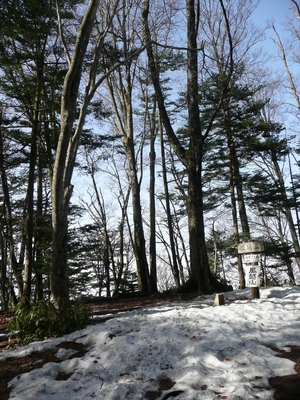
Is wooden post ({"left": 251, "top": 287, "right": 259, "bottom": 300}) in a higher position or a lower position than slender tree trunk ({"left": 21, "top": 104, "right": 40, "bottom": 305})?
lower

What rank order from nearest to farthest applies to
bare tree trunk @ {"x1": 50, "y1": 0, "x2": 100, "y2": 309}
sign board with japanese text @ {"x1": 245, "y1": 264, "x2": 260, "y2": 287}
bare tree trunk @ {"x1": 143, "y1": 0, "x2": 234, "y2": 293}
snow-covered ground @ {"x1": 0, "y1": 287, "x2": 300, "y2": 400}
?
snow-covered ground @ {"x1": 0, "y1": 287, "x2": 300, "y2": 400} < bare tree trunk @ {"x1": 50, "y1": 0, "x2": 100, "y2": 309} < sign board with japanese text @ {"x1": 245, "y1": 264, "x2": 260, "y2": 287} < bare tree trunk @ {"x1": 143, "y1": 0, "x2": 234, "y2": 293}

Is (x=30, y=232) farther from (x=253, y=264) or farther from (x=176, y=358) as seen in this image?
(x=176, y=358)

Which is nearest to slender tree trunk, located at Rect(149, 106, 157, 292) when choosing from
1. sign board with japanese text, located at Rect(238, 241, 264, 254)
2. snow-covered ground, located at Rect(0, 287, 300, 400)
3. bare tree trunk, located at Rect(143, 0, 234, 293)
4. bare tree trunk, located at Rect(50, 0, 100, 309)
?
bare tree trunk, located at Rect(143, 0, 234, 293)

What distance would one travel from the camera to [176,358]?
3934 mm

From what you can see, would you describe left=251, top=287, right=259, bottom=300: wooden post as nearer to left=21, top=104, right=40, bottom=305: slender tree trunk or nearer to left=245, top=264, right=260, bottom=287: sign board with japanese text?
left=245, top=264, right=260, bottom=287: sign board with japanese text

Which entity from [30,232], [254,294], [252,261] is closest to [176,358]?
[254,294]

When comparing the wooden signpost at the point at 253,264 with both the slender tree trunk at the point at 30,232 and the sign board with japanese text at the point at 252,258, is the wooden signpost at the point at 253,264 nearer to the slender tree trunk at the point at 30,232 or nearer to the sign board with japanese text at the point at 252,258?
the sign board with japanese text at the point at 252,258

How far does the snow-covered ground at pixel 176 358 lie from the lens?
3.31 meters

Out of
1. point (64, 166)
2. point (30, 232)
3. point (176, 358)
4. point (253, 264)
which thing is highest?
point (64, 166)

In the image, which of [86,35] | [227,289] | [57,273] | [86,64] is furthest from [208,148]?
[57,273]

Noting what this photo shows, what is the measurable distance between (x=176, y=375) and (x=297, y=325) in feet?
7.10

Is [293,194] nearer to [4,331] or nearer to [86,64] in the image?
[86,64]

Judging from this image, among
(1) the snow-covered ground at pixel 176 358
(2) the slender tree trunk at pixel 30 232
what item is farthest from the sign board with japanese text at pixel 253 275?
(2) the slender tree trunk at pixel 30 232

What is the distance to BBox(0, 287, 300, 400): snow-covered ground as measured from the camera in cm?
331
